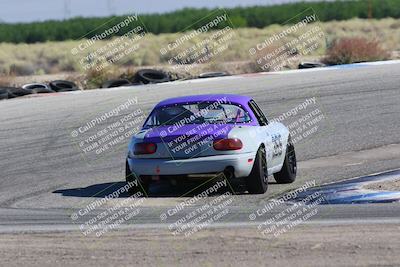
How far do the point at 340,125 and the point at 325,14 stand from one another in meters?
42.6

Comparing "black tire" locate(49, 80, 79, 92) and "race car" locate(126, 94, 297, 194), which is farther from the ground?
"race car" locate(126, 94, 297, 194)

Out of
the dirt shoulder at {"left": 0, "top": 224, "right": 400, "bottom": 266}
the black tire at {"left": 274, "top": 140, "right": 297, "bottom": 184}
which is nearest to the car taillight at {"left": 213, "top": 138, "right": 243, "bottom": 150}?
the black tire at {"left": 274, "top": 140, "right": 297, "bottom": 184}

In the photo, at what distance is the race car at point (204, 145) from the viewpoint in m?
11.6

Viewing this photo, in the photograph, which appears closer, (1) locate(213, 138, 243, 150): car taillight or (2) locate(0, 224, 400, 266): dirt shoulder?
(2) locate(0, 224, 400, 266): dirt shoulder

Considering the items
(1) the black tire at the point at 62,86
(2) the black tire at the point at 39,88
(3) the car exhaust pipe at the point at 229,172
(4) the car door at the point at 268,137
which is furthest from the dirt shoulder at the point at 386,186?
(1) the black tire at the point at 62,86

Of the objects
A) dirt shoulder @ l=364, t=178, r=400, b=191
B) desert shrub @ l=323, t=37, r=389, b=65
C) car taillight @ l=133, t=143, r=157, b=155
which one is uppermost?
car taillight @ l=133, t=143, r=157, b=155

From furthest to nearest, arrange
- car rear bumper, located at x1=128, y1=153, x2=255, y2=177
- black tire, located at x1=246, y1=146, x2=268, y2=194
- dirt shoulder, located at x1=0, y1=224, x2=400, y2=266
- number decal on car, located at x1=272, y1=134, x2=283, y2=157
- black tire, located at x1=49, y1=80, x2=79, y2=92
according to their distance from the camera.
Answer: black tire, located at x1=49, y1=80, x2=79, y2=92 < number decal on car, located at x1=272, y1=134, x2=283, y2=157 < black tire, located at x1=246, y1=146, x2=268, y2=194 < car rear bumper, located at x1=128, y1=153, x2=255, y2=177 < dirt shoulder, located at x1=0, y1=224, x2=400, y2=266

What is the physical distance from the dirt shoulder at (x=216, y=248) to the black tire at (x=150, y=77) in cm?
1679

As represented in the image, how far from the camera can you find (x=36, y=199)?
41.3 ft

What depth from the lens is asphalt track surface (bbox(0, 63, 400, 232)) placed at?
35.2 ft

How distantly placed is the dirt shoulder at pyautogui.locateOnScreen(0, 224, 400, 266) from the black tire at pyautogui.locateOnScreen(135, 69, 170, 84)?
55.1ft

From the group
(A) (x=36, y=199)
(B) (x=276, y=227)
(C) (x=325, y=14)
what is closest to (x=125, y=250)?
(B) (x=276, y=227)

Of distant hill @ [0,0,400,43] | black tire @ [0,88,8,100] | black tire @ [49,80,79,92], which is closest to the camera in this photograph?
black tire @ [0,88,8,100]

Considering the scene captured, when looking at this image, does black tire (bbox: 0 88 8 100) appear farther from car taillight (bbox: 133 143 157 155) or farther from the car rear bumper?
the car rear bumper
